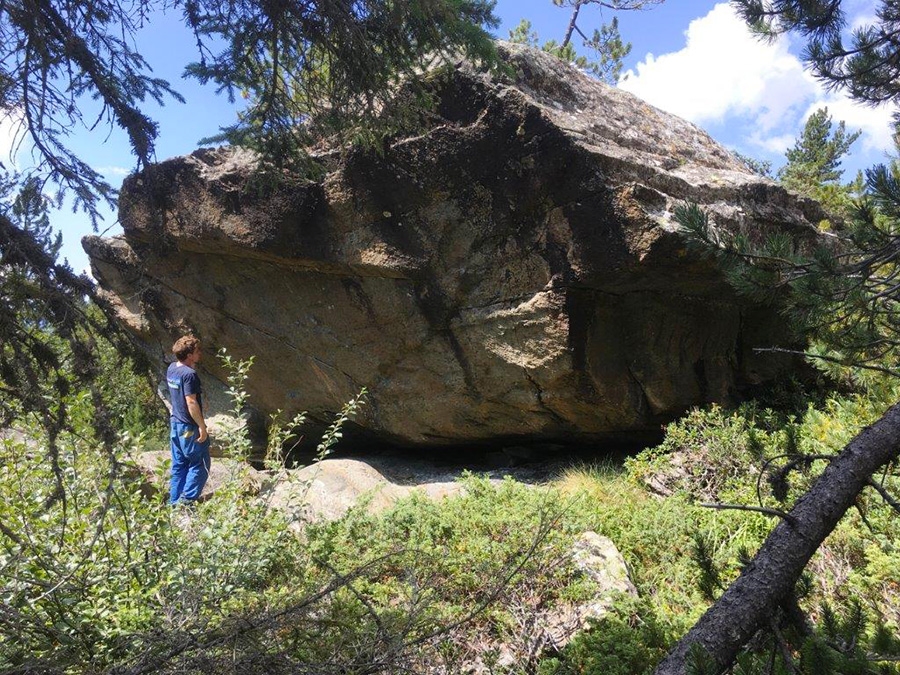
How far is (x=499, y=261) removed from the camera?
5.97m

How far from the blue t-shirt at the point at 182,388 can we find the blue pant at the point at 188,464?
8 cm

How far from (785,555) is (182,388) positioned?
4693mm

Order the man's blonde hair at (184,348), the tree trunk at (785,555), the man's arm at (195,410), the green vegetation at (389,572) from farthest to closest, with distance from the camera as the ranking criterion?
1. the man's blonde hair at (184,348)
2. the man's arm at (195,410)
3. the green vegetation at (389,572)
4. the tree trunk at (785,555)

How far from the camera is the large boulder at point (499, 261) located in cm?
547

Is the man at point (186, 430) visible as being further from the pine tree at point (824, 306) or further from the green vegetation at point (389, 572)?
the pine tree at point (824, 306)

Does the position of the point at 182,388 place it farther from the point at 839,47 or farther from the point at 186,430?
the point at 839,47

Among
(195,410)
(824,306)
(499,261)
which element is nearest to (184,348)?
(195,410)

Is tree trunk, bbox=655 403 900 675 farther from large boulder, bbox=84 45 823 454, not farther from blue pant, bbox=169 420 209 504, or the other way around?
blue pant, bbox=169 420 209 504

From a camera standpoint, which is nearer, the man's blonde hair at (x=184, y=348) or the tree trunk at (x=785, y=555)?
the tree trunk at (x=785, y=555)

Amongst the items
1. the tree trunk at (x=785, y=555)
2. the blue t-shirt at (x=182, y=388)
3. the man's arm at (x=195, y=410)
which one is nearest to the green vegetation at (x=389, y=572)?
the tree trunk at (x=785, y=555)

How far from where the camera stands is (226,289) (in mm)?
7434

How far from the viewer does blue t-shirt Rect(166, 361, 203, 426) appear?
5.29 m

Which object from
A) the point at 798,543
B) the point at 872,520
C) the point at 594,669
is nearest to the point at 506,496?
the point at 594,669

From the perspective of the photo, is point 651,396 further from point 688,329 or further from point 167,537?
point 167,537
